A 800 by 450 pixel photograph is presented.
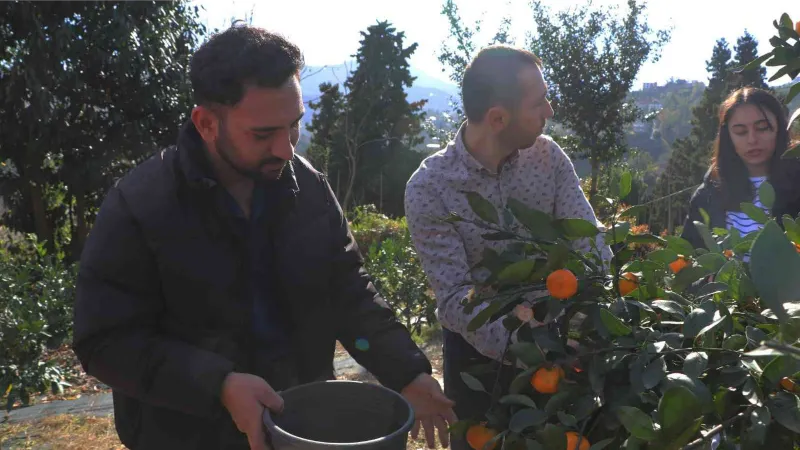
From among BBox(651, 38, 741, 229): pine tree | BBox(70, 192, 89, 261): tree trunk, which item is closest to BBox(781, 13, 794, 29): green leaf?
BBox(70, 192, 89, 261): tree trunk

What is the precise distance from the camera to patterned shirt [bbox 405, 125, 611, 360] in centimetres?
179

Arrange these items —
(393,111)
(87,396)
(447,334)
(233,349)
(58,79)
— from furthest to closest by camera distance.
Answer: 1. (393,111)
2. (58,79)
3. (87,396)
4. (447,334)
5. (233,349)

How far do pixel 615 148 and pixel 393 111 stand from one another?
783cm

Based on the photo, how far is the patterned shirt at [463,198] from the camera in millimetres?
1787

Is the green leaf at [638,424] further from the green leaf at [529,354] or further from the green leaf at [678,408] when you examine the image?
the green leaf at [529,354]

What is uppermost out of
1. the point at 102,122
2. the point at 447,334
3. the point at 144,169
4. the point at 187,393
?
the point at 102,122

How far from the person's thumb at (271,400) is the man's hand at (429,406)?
0.37m

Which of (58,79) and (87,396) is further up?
(58,79)

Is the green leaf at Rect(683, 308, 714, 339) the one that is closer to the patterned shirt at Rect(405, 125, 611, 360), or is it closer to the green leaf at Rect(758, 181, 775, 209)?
the green leaf at Rect(758, 181, 775, 209)

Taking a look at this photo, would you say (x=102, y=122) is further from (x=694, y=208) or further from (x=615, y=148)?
(x=615, y=148)

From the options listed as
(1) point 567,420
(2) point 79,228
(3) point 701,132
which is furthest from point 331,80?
(1) point 567,420

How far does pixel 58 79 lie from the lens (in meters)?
7.29

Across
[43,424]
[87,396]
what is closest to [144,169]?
[43,424]

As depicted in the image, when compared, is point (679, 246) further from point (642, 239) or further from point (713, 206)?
point (713, 206)
